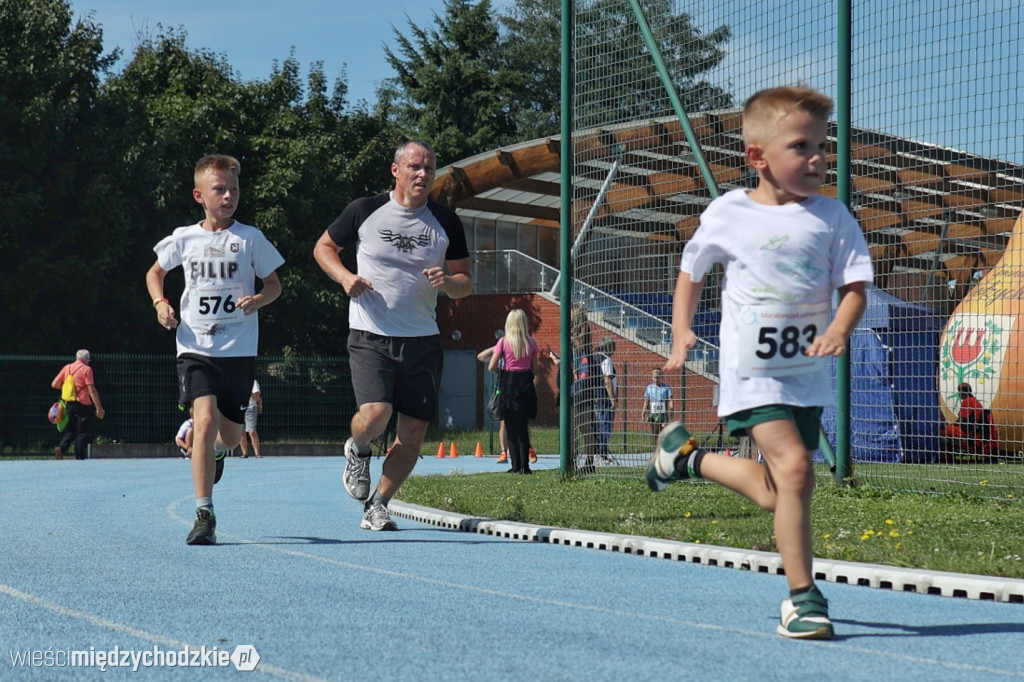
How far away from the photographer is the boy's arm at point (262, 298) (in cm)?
786

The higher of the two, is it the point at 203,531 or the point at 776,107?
the point at 776,107

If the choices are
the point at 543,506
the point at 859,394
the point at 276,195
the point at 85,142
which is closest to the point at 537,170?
the point at 276,195

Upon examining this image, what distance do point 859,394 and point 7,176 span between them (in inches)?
932

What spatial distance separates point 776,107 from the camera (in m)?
4.80

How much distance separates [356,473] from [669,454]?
3.55m

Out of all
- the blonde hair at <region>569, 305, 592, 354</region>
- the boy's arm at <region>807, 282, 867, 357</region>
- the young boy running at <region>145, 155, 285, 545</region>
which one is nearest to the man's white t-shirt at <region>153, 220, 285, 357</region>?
the young boy running at <region>145, 155, 285, 545</region>

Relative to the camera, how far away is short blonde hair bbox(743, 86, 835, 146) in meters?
4.76

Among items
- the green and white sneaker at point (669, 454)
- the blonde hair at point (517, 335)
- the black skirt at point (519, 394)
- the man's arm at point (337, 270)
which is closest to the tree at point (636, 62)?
the blonde hair at point (517, 335)

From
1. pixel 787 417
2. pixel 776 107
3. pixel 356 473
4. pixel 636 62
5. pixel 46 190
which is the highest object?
pixel 46 190

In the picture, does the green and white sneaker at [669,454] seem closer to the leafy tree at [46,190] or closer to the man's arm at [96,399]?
the man's arm at [96,399]

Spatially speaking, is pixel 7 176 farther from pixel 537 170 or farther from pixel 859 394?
pixel 859 394

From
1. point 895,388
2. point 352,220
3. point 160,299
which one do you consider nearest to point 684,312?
point 352,220

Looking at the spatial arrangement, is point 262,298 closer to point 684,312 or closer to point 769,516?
point 769,516

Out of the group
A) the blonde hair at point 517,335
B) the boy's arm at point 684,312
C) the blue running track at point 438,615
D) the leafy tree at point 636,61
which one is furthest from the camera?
the blonde hair at point 517,335
